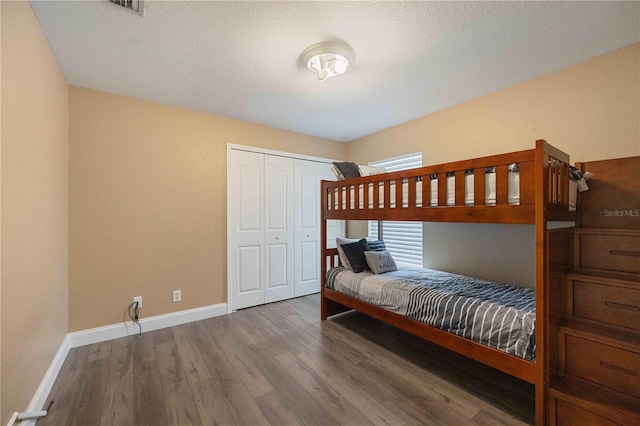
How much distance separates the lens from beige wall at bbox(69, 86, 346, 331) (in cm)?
229

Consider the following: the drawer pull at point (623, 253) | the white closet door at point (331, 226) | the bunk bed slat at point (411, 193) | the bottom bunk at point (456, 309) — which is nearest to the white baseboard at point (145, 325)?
the bottom bunk at point (456, 309)

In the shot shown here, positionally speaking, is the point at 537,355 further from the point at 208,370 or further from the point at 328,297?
the point at 208,370

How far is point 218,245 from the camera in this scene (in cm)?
298

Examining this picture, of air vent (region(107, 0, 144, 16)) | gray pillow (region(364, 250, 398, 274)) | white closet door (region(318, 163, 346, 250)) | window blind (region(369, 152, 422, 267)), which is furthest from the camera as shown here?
white closet door (region(318, 163, 346, 250))

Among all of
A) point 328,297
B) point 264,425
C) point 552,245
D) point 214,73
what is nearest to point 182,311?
point 328,297

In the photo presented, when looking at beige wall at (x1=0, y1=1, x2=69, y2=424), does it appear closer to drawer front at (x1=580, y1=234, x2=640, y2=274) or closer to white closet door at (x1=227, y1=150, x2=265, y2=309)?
white closet door at (x1=227, y1=150, x2=265, y2=309)

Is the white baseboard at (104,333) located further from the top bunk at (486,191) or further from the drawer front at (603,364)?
the drawer front at (603,364)

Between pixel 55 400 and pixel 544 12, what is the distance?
3.83m

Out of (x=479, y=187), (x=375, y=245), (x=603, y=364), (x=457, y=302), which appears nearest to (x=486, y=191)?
(x=479, y=187)

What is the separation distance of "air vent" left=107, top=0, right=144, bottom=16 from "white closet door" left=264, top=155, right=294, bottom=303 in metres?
1.97

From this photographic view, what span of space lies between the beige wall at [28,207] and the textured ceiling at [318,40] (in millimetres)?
300

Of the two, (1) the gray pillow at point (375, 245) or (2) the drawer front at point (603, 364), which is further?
(1) the gray pillow at point (375, 245)

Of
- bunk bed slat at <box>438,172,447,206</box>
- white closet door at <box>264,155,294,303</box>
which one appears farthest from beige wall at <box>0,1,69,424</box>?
bunk bed slat at <box>438,172,447,206</box>

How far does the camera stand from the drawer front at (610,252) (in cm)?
146
